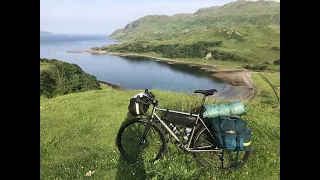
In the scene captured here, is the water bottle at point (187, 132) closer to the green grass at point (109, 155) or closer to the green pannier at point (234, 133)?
the green grass at point (109, 155)

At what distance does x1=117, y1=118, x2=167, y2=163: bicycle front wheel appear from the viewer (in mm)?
5946

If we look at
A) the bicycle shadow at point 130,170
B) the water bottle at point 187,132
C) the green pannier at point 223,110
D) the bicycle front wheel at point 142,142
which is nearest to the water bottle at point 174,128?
the water bottle at point 187,132

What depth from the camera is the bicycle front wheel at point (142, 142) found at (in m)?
5.95

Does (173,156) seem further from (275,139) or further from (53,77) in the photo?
(53,77)

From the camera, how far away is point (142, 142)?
242 inches

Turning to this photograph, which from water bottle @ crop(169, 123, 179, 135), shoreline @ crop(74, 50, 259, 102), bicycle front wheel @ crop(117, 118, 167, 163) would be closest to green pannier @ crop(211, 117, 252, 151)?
water bottle @ crop(169, 123, 179, 135)

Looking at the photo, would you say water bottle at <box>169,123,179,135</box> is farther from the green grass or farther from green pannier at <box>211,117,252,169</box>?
green pannier at <box>211,117,252,169</box>

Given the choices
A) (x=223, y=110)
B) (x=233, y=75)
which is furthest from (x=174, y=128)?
(x=233, y=75)

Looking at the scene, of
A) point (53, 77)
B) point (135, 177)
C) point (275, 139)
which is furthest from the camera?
point (53, 77)

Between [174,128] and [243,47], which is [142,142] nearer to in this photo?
[174,128]

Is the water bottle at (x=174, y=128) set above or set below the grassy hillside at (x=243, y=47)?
below
